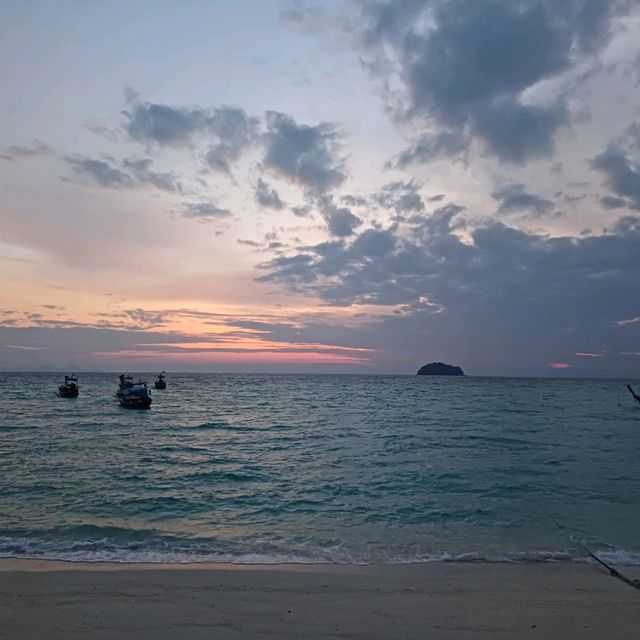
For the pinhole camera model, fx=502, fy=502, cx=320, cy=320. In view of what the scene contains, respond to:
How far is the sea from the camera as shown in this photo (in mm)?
11461

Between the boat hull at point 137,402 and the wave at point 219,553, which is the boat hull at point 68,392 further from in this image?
the wave at point 219,553

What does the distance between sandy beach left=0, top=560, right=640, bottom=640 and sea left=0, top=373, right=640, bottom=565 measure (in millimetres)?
979

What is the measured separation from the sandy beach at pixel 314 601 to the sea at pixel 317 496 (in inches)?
38.5

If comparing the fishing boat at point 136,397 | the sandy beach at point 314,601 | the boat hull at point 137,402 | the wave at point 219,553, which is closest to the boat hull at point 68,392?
the fishing boat at point 136,397

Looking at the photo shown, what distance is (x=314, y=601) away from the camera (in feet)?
27.0

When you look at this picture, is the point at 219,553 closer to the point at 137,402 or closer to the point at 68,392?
the point at 137,402

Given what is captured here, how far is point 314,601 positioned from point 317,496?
8.43 metres

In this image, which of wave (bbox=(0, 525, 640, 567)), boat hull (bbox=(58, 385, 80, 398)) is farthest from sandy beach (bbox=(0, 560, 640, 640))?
boat hull (bbox=(58, 385, 80, 398))

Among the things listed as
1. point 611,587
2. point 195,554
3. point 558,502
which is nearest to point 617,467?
point 558,502

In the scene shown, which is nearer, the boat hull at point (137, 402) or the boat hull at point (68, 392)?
the boat hull at point (137, 402)

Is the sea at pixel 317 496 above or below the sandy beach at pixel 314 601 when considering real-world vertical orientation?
below

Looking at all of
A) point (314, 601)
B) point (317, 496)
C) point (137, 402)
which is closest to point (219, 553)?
point (314, 601)

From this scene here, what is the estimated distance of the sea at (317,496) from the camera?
11.5 meters

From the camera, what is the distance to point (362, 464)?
22.4m
